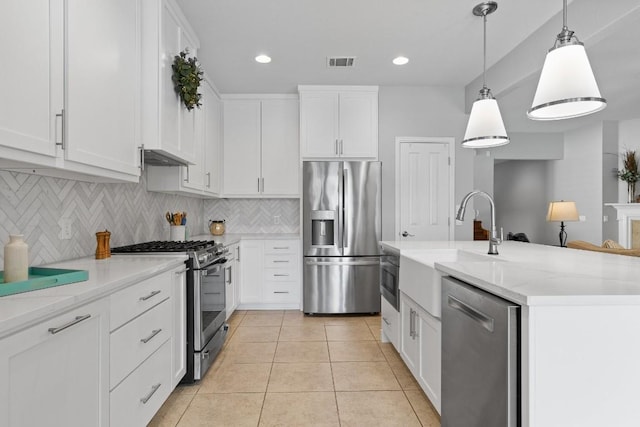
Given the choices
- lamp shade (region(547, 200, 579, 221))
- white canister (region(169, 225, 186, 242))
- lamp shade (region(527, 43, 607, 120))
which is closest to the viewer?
lamp shade (region(527, 43, 607, 120))

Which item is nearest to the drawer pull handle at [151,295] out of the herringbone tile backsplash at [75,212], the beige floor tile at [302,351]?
the herringbone tile backsplash at [75,212]

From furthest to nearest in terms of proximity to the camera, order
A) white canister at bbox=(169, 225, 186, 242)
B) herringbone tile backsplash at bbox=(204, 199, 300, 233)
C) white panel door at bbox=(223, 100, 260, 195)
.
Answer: herringbone tile backsplash at bbox=(204, 199, 300, 233) < white panel door at bbox=(223, 100, 260, 195) < white canister at bbox=(169, 225, 186, 242)

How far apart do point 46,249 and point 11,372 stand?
118 cm

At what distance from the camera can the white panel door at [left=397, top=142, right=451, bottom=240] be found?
183 inches

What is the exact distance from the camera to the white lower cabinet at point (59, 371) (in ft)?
3.40

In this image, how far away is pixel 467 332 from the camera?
1.52 m

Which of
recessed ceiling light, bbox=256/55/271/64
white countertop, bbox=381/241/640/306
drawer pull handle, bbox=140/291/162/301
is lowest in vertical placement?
drawer pull handle, bbox=140/291/162/301

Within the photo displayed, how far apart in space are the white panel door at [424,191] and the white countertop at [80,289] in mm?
3066

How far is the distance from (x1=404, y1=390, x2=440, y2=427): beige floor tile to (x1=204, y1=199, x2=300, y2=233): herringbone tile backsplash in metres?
3.00

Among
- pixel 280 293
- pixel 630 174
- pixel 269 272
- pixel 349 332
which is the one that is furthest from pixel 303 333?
pixel 630 174

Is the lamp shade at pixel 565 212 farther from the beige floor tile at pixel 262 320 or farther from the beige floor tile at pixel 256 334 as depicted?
the beige floor tile at pixel 256 334

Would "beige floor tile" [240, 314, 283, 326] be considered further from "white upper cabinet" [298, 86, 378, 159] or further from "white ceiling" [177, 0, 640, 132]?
"white ceiling" [177, 0, 640, 132]

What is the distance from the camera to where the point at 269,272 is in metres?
4.56

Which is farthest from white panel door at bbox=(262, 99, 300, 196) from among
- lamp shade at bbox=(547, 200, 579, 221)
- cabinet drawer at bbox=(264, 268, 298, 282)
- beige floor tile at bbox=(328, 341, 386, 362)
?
lamp shade at bbox=(547, 200, 579, 221)
